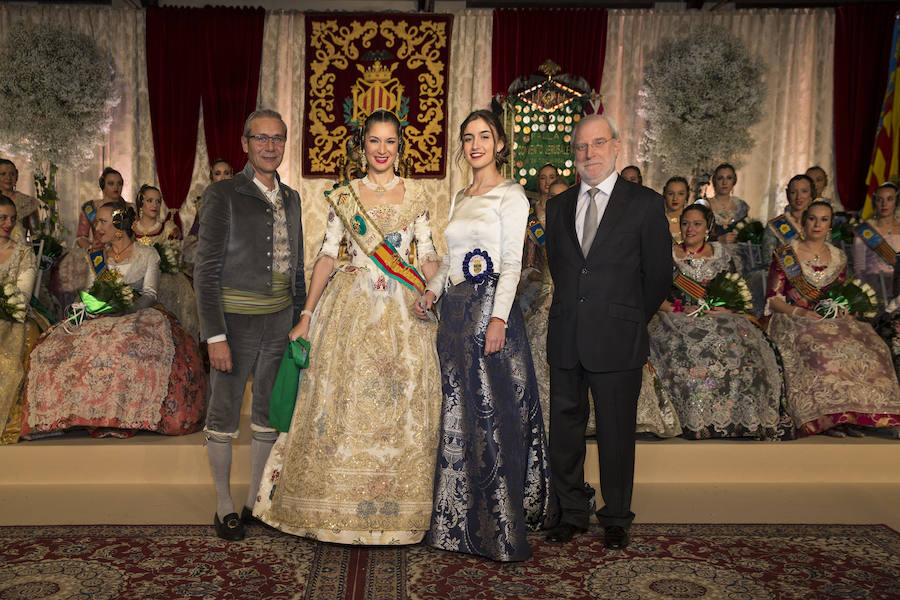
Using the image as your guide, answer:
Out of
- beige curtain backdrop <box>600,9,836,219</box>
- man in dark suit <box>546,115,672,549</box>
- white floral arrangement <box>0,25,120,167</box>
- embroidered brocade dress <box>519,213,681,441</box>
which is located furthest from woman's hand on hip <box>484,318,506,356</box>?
white floral arrangement <box>0,25,120,167</box>

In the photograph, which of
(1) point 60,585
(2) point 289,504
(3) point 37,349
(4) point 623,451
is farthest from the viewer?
(3) point 37,349

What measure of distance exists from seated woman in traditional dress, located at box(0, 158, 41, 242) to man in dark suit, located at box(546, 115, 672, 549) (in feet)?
14.7

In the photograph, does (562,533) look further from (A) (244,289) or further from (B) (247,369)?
(A) (244,289)

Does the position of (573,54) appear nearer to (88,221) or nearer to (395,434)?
(88,221)

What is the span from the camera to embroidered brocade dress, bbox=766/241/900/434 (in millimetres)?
4281

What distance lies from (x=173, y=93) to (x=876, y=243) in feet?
23.6

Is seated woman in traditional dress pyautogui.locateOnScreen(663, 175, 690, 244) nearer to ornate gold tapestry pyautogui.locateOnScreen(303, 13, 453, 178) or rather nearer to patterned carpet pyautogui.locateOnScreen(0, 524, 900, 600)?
ornate gold tapestry pyautogui.locateOnScreen(303, 13, 453, 178)

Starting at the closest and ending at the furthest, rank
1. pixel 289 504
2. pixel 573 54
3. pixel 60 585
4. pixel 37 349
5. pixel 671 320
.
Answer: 1. pixel 60 585
2. pixel 289 504
3. pixel 37 349
4. pixel 671 320
5. pixel 573 54

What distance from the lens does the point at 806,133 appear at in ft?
29.0

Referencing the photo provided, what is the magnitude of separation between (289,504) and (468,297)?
103 centimetres

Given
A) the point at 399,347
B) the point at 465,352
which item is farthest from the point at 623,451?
the point at 399,347

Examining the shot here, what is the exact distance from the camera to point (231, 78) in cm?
865

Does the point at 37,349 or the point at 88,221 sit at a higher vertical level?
the point at 88,221

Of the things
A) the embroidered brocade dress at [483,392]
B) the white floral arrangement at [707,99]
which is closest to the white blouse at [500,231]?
the embroidered brocade dress at [483,392]
